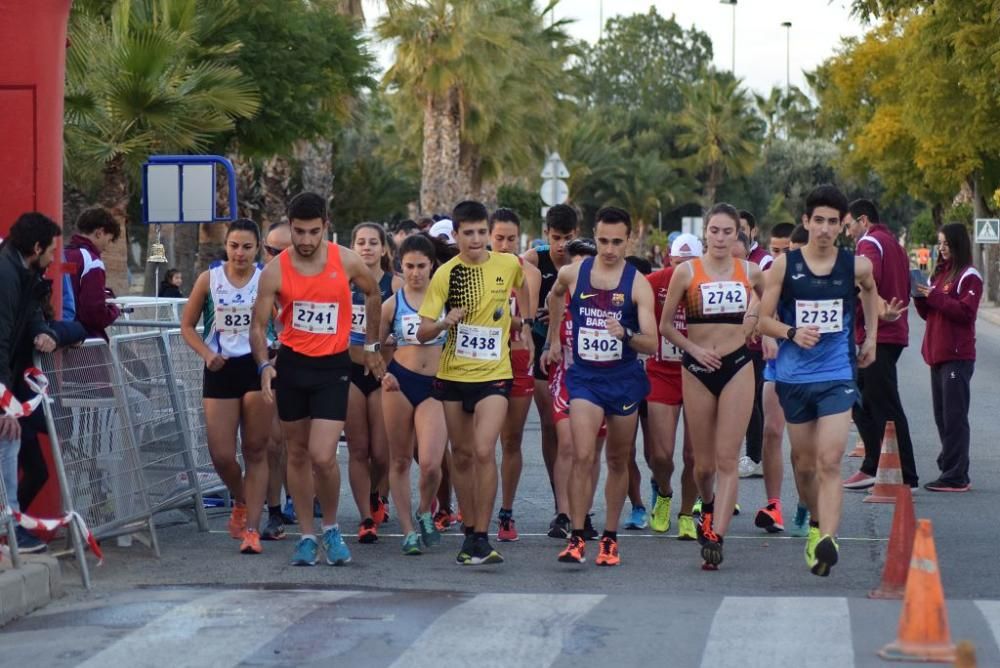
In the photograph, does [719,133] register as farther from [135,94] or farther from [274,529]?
[274,529]

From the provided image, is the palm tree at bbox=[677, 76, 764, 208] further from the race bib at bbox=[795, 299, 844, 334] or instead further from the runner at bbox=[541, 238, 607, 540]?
the race bib at bbox=[795, 299, 844, 334]

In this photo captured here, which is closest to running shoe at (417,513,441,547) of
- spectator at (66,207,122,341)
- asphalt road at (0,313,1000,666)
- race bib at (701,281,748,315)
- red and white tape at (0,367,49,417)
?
asphalt road at (0,313,1000,666)

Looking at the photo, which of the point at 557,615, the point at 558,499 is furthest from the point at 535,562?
the point at 557,615

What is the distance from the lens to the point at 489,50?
148 feet

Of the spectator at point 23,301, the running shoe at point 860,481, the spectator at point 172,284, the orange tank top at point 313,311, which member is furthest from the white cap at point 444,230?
the spectator at point 172,284

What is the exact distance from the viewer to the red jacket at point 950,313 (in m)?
12.6

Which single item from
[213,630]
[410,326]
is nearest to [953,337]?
[410,326]

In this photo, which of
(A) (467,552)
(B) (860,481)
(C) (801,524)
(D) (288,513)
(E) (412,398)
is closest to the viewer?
(A) (467,552)

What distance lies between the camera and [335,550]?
30.9ft

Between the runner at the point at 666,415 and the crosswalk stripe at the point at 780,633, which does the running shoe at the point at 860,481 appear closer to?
the runner at the point at 666,415

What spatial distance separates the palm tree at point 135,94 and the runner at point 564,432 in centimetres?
1299

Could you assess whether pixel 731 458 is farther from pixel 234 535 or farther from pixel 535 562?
pixel 234 535

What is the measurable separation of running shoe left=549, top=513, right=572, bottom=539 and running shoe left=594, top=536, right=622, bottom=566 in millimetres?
1001

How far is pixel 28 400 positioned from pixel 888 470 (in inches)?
232
